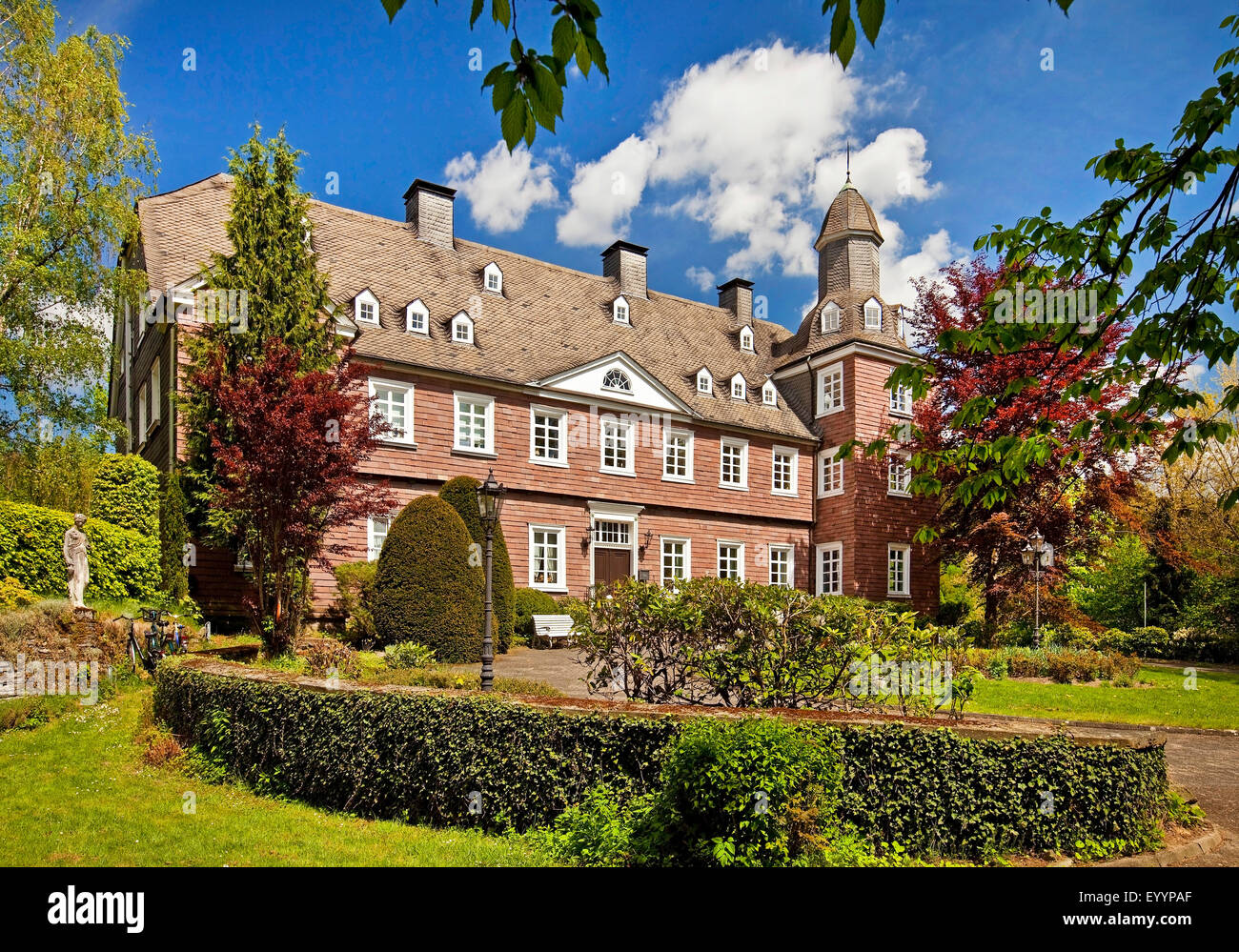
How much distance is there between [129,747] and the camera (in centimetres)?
909

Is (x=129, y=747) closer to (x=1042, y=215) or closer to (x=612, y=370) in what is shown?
(x=1042, y=215)

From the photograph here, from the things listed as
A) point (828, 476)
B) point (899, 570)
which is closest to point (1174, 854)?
point (899, 570)

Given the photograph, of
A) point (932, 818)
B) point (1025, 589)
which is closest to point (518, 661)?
point (932, 818)

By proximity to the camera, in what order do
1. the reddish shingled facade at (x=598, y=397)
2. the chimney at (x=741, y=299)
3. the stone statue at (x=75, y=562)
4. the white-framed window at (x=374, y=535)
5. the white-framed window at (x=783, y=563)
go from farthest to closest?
the chimney at (x=741, y=299) < the white-framed window at (x=783, y=563) < the reddish shingled facade at (x=598, y=397) < the white-framed window at (x=374, y=535) < the stone statue at (x=75, y=562)

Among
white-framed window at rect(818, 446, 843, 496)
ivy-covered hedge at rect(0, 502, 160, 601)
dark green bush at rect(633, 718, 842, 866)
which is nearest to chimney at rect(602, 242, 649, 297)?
white-framed window at rect(818, 446, 843, 496)

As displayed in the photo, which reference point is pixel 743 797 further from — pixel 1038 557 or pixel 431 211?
pixel 431 211

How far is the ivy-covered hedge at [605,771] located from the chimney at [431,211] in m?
19.8

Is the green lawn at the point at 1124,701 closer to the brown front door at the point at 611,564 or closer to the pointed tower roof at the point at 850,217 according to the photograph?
the brown front door at the point at 611,564

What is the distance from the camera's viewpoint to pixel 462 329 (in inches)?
866

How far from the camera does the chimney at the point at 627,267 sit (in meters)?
29.0

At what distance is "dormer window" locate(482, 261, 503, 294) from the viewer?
24.5 meters

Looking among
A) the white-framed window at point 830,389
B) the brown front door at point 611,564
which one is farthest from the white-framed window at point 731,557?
the white-framed window at point 830,389

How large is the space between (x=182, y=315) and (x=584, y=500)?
11.1m
